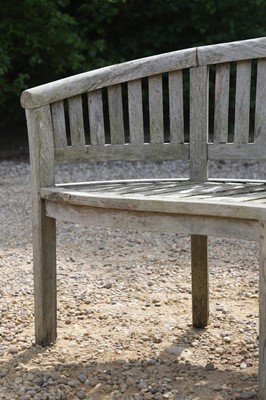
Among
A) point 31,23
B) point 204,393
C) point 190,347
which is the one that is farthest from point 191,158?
point 31,23

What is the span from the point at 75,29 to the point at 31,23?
2.80 ft

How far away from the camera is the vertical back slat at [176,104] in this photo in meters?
3.71

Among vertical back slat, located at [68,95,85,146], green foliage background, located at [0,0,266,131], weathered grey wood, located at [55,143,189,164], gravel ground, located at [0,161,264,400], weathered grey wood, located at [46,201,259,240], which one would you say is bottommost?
gravel ground, located at [0,161,264,400]

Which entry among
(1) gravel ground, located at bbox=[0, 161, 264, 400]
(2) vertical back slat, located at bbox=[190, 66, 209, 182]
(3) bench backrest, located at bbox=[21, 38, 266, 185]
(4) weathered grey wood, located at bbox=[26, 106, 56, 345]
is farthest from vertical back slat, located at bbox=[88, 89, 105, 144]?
(1) gravel ground, located at bbox=[0, 161, 264, 400]

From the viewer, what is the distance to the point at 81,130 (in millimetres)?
3590

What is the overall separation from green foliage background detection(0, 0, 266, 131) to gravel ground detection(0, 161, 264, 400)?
534cm

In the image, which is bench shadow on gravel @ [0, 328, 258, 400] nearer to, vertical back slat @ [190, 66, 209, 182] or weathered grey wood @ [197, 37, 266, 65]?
vertical back slat @ [190, 66, 209, 182]

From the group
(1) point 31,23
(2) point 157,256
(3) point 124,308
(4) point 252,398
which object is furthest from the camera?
(1) point 31,23

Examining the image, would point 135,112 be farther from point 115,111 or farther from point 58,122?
point 58,122

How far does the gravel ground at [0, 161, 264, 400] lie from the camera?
3.08 m

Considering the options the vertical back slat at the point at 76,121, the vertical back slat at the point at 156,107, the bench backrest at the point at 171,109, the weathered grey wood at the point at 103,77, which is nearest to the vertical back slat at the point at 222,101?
the bench backrest at the point at 171,109

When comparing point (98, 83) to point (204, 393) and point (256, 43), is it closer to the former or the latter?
point (256, 43)

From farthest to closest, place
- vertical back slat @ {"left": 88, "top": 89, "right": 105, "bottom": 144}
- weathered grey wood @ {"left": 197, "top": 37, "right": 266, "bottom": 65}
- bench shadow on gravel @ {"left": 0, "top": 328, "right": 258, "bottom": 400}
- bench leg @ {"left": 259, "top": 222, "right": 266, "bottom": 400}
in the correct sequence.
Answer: vertical back slat @ {"left": 88, "top": 89, "right": 105, "bottom": 144} < weathered grey wood @ {"left": 197, "top": 37, "right": 266, "bottom": 65} < bench shadow on gravel @ {"left": 0, "top": 328, "right": 258, "bottom": 400} < bench leg @ {"left": 259, "top": 222, "right": 266, "bottom": 400}

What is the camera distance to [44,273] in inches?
135
